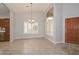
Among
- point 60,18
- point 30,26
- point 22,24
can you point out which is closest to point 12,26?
point 22,24

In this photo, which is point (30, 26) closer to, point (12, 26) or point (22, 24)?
point (22, 24)

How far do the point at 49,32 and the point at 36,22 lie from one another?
0.48 meters

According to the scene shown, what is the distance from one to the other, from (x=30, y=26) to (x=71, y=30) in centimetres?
123

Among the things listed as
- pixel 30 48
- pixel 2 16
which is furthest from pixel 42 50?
pixel 2 16

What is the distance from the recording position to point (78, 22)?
452 cm

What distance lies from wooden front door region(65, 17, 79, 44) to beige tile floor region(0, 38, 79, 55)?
17 cm

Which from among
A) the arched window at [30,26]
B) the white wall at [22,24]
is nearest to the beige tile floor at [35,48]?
the white wall at [22,24]

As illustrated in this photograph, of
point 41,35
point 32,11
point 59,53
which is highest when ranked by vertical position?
point 32,11

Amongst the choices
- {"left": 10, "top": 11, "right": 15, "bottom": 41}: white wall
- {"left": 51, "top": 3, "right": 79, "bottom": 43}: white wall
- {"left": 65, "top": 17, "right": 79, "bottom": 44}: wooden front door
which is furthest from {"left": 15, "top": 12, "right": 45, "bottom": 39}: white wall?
{"left": 65, "top": 17, "right": 79, "bottom": 44}: wooden front door

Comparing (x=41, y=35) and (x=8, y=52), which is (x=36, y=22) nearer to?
(x=41, y=35)

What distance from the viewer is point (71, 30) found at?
14.2 feet

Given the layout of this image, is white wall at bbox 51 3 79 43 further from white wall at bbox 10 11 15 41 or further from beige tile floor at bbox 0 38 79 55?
white wall at bbox 10 11 15 41

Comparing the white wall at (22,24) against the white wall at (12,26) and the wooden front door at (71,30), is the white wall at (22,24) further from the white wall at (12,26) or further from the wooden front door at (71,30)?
the wooden front door at (71,30)

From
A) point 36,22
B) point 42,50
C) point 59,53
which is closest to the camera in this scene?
point 59,53
